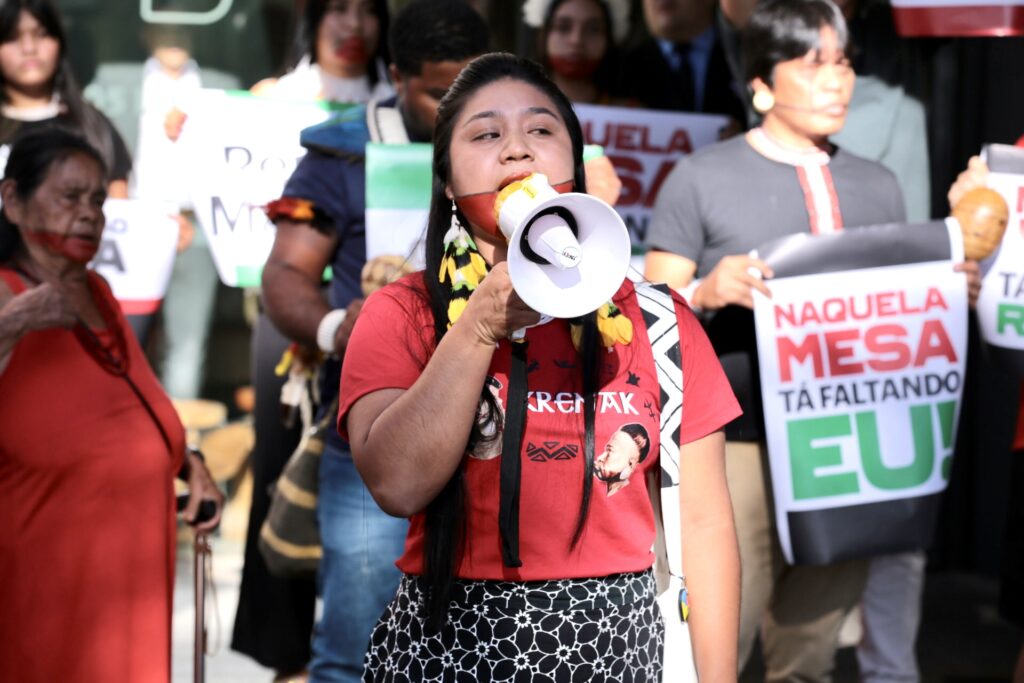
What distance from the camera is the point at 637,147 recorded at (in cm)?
517

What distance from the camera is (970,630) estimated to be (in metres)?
6.21

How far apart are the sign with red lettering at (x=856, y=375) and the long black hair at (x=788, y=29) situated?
56 cm

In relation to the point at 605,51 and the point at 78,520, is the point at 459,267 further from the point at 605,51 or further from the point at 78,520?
the point at 605,51

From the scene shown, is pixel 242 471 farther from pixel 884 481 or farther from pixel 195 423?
pixel 884 481

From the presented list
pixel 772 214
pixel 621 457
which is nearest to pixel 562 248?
pixel 621 457

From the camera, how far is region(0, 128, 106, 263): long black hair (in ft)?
12.2

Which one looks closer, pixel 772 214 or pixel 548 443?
pixel 548 443

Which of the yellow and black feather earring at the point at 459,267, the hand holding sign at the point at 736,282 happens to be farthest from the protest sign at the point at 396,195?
the yellow and black feather earring at the point at 459,267

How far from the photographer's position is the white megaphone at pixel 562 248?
2.05 meters

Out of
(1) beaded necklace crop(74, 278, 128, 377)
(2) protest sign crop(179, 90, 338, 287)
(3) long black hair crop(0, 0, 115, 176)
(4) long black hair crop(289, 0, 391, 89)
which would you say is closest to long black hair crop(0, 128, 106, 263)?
(1) beaded necklace crop(74, 278, 128, 377)

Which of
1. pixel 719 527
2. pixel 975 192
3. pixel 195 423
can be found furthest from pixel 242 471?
pixel 719 527

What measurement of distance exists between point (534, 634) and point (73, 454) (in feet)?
5.24

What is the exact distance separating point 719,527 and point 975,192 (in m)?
1.88

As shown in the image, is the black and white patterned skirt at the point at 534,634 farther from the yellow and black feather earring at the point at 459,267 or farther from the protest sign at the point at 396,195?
the protest sign at the point at 396,195
